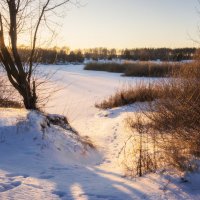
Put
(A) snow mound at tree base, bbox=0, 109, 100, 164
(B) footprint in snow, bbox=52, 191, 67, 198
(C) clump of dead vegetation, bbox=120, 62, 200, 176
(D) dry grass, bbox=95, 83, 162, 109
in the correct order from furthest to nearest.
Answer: (D) dry grass, bbox=95, 83, 162, 109, (A) snow mound at tree base, bbox=0, 109, 100, 164, (C) clump of dead vegetation, bbox=120, 62, 200, 176, (B) footprint in snow, bbox=52, 191, 67, 198

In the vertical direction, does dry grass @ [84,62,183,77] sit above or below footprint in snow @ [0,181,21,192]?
above

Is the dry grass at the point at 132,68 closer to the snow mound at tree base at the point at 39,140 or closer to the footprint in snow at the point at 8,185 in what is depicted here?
the snow mound at tree base at the point at 39,140

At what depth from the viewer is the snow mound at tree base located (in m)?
Answer: 6.47

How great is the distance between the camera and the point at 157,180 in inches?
193

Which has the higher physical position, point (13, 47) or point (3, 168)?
point (13, 47)

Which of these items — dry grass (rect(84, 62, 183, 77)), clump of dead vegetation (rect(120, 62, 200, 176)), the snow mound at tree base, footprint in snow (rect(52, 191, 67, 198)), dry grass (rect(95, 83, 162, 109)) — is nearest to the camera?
footprint in snow (rect(52, 191, 67, 198))

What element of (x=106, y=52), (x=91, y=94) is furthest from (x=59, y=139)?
(x=106, y=52)

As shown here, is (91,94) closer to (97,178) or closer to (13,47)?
(13,47)

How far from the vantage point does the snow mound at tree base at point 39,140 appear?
6.47 metres

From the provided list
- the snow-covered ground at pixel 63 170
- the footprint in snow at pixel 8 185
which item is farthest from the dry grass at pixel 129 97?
the footprint in snow at pixel 8 185

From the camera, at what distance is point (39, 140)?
6832 millimetres

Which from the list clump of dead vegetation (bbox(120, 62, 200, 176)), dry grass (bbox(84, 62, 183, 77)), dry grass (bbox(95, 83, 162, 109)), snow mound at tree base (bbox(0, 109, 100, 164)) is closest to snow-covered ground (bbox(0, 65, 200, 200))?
snow mound at tree base (bbox(0, 109, 100, 164))

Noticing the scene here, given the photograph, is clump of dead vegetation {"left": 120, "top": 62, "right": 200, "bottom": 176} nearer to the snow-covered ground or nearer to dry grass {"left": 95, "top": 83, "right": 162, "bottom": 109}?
the snow-covered ground

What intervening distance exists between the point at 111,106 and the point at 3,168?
10712 millimetres
